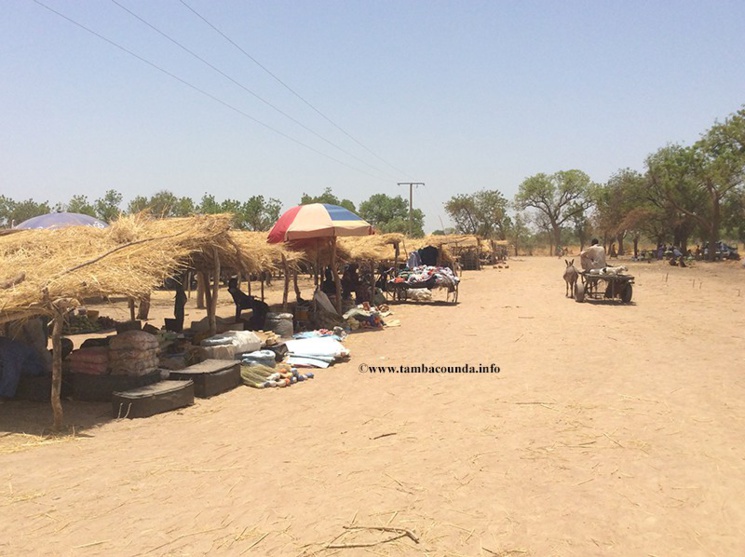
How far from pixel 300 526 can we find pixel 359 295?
12.7 m

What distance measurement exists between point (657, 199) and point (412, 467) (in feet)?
141

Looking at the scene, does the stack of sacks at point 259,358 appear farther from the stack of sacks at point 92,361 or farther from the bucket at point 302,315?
the bucket at point 302,315

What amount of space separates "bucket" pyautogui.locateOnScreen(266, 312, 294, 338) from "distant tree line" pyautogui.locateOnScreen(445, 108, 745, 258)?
31.5 m

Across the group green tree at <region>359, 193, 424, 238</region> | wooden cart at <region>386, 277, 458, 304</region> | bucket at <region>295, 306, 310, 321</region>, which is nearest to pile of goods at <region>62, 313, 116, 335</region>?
bucket at <region>295, 306, 310, 321</region>

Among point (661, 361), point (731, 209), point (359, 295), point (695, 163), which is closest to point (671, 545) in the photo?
point (661, 361)

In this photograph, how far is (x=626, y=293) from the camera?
52.1 feet

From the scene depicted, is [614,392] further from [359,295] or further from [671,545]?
[359,295]

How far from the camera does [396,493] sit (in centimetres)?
427

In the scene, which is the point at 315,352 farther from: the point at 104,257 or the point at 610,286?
the point at 610,286

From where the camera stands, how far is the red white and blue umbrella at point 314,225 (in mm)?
12586

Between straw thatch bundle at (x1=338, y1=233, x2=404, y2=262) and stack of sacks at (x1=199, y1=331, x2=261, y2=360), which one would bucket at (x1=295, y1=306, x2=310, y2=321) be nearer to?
straw thatch bundle at (x1=338, y1=233, x2=404, y2=262)

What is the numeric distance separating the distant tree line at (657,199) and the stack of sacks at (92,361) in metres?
35.7

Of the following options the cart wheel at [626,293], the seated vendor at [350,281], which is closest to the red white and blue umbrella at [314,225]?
the seated vendor at [350,281]

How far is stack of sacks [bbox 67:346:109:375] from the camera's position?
6.98 m
